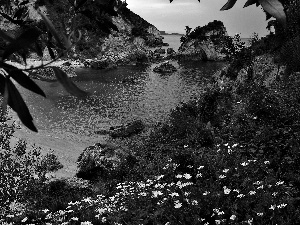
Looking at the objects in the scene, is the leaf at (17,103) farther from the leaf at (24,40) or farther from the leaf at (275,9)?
the leaf at (275,9)

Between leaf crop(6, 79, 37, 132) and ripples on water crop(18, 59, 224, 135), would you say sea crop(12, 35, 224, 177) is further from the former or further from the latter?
leaf crop(6, 79, 37, 132)

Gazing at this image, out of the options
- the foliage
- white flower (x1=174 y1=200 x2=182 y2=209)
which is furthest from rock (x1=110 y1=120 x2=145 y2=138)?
white flower (x1=174 y1=200 x2=182 y2=209)

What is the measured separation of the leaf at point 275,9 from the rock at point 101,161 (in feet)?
32.9

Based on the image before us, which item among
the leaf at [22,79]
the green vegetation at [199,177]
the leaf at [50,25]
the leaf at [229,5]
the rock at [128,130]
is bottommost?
the leaf at [22,79]

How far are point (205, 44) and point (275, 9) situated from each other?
228ft

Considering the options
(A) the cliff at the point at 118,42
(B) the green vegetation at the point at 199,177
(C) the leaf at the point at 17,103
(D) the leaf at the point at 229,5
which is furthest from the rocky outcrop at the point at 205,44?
(C) the leaf at the point at 17,103

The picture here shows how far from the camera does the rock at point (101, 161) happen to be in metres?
11.3

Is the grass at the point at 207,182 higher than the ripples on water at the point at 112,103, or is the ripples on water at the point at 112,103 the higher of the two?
the ripples on water at the point at 112,103

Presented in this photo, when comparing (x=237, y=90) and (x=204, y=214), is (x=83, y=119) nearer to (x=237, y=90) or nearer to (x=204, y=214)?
(x=237, y=90)

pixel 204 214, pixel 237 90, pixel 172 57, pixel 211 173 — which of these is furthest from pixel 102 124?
pixel 172 57

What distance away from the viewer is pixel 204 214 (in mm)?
5938

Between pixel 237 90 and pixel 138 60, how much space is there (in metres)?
46.4

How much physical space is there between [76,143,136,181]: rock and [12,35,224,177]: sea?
843 millimetres

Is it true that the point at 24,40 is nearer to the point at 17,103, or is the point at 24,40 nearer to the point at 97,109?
the point at 17,103
